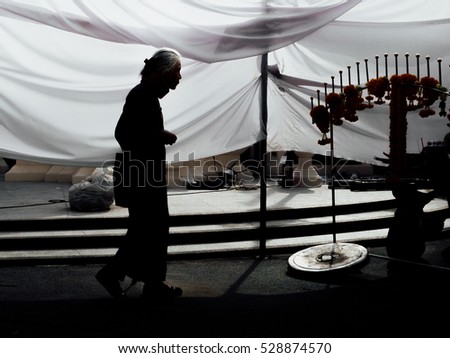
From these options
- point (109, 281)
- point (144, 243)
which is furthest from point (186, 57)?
point (109, 281)

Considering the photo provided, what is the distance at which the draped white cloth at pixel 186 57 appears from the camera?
5.38m

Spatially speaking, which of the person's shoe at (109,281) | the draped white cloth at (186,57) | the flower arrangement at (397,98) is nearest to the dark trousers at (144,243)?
the person's shoe at (109,281)

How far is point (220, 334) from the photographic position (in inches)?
166

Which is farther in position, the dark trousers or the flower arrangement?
the flower arrangement

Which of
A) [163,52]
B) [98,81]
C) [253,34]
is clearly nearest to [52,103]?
[98,81]

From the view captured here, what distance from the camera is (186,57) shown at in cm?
563

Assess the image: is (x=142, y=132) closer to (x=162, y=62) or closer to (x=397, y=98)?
(x=162, y=62)

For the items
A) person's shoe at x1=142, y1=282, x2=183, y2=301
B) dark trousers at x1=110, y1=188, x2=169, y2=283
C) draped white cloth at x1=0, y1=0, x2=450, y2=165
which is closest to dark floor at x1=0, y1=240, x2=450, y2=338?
person's shoe at x1=142, y1=282, x2=183, y2=301

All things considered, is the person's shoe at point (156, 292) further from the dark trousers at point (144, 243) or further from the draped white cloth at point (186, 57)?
the draped white cloth at point (186, 57)

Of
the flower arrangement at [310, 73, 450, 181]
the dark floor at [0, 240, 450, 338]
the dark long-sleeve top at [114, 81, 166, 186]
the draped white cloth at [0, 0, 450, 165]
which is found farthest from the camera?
the flower arrangement at [310, 73, 450, 181]

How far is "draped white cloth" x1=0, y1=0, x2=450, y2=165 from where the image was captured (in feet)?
17.7

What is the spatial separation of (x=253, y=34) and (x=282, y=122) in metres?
2.10

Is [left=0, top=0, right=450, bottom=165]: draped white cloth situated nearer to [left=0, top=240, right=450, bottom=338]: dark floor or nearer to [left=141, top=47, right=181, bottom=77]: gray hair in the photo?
[left=141, top=47, right=181, bottom=77]: gray hair

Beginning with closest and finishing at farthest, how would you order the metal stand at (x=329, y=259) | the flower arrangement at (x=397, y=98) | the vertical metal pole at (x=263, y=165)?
the flower arrangement at (x=397, y=98), the metal stand at (x=329, y=259), the vertical metal pole at (x=263, y=165)
